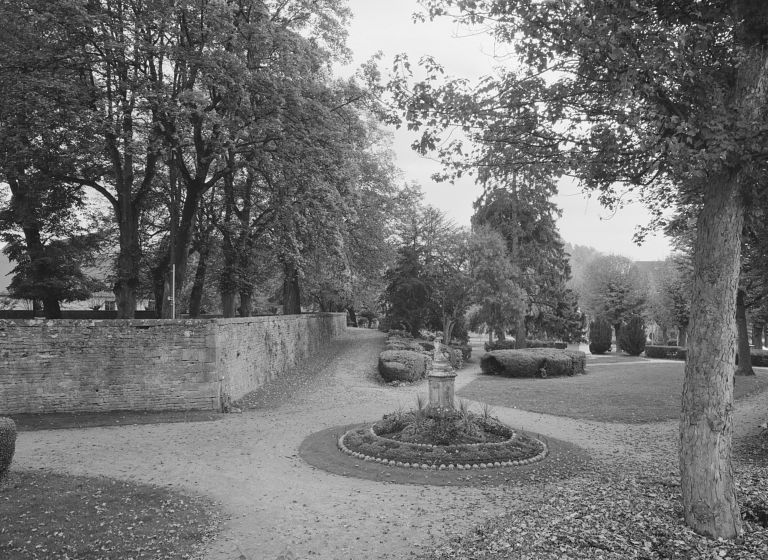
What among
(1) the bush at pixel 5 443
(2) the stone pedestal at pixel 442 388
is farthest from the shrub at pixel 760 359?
(1) the bush at pixel 5 443

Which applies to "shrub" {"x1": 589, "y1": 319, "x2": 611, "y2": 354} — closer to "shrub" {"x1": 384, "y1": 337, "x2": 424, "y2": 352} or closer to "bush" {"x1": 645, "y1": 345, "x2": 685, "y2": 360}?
"bush" {"x1": 645, "y1": 345, "x2": 685, "y2": 360}

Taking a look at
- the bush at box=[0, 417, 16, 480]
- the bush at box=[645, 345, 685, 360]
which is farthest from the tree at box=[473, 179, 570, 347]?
the bush at box=[0, 417, 16, 480]

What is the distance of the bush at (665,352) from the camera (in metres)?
33.1

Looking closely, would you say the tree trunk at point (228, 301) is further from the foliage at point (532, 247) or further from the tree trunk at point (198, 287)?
the foliage at point (532, 247)

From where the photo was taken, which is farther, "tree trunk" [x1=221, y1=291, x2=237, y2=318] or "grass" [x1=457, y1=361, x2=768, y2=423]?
"tree trunk" [x1=221, y1=291, x2=237, y2=318]

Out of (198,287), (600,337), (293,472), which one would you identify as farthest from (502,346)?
(293,472)

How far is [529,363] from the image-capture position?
21.1 m

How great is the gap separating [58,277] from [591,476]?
1984 centimetres

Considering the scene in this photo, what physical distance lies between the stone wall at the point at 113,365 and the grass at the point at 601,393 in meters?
7.90

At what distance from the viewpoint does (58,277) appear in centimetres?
1961

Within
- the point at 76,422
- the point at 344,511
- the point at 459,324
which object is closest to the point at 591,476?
the point at 344,511

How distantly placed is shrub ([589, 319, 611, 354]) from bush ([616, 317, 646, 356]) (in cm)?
195

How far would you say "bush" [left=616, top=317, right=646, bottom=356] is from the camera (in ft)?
113

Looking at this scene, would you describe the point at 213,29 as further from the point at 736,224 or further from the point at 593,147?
the point at 736,224
